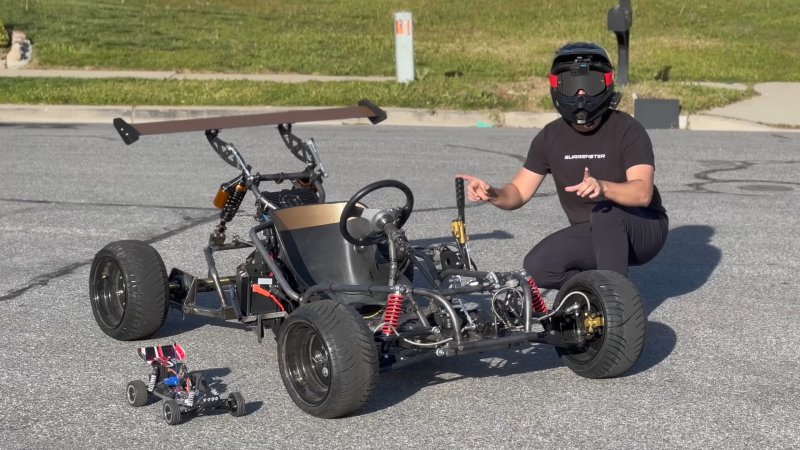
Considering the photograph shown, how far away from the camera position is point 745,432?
16.6 feet

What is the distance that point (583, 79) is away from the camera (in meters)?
6.21

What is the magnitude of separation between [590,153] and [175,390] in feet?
8.17

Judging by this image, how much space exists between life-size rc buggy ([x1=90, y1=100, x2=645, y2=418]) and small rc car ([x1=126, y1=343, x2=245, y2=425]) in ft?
1.04

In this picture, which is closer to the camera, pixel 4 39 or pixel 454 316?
pixel 454 316

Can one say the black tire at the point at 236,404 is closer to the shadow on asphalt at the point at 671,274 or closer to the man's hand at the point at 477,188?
the man's hand at the point at 477,188

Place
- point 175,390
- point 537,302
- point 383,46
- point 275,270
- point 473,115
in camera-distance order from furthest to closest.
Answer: point 383,46 → point 473,115 → point 275,270 → point 537,302 → point 175,390

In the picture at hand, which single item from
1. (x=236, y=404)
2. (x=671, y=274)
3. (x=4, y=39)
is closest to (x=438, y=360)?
(x=236, y=404)

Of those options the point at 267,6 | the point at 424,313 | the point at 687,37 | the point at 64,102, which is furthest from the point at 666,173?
the point at 267,6

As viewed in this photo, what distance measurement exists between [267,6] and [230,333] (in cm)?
1993

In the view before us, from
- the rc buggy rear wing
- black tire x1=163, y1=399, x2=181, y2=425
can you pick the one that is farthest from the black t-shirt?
black tire x1=163, y1=399, x2=181, y2=425

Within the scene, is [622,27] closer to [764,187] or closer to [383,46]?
[764,187]

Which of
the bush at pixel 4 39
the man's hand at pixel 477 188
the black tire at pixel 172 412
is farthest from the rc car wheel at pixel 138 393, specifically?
the bush at pixel 4 39

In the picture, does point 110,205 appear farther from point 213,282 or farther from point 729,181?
point 729,181

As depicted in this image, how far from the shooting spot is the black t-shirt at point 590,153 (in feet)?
20.9
